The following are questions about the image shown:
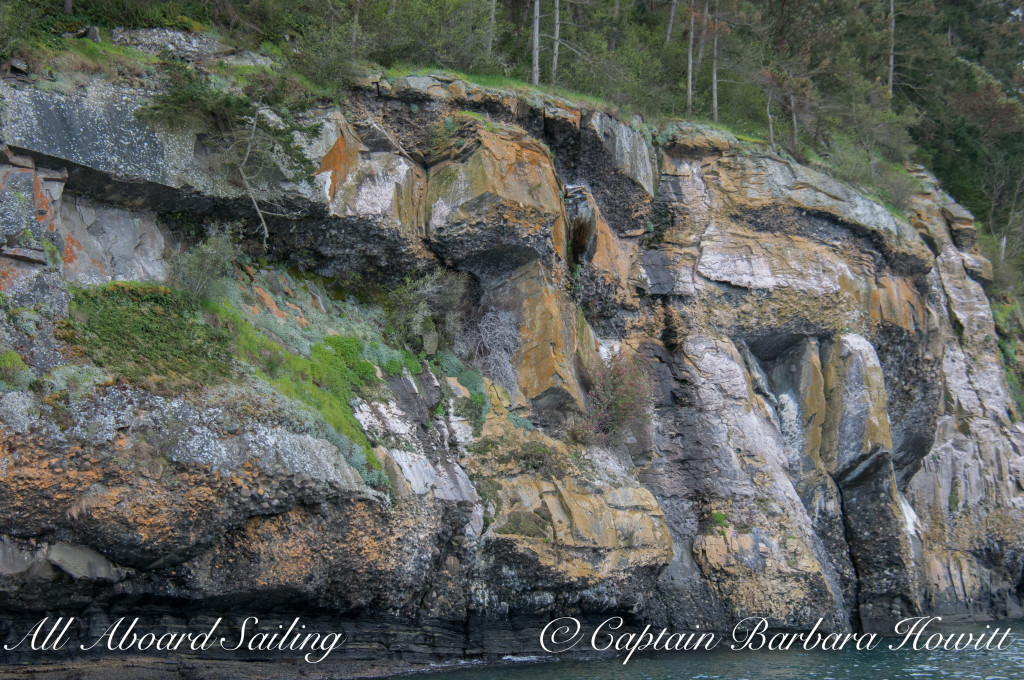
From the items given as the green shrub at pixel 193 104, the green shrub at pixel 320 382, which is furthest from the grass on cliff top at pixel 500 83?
the green shrub at pixel 320 382

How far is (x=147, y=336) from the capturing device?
9.80 metres

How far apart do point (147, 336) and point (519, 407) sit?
20.7ft

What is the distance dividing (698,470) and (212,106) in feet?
35.9

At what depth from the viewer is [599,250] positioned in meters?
15.8

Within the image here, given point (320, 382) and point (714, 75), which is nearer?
point (320, 382)

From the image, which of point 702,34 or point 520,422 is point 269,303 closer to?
point 520,422

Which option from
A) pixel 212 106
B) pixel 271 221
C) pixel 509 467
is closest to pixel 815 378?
pixel 509 467

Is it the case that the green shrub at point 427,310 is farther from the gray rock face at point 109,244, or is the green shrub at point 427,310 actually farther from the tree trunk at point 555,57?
the tree trunk at point 555,57

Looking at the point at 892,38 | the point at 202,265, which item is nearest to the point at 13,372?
the point at 202,265

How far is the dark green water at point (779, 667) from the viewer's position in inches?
427

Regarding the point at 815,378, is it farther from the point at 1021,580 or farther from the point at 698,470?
the point at 1021,580

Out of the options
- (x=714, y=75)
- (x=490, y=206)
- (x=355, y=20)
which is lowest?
(x=490, y=206)

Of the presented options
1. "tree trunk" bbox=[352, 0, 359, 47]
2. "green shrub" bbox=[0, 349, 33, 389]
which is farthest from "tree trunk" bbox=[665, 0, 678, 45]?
"green shrub" bbox=[0, 349, 33, 389]

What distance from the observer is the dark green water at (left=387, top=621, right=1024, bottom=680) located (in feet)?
35.6
